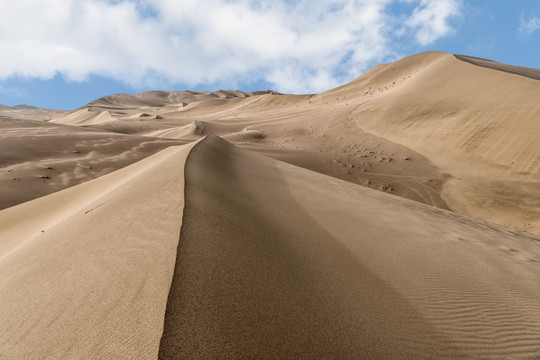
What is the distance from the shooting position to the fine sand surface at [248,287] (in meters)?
1.22

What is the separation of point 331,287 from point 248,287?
0.54m

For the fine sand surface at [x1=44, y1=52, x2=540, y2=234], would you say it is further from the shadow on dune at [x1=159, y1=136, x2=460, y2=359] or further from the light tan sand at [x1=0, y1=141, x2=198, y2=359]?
the light tan sand at [x1=0, y1=141, x2=198, y2=359]

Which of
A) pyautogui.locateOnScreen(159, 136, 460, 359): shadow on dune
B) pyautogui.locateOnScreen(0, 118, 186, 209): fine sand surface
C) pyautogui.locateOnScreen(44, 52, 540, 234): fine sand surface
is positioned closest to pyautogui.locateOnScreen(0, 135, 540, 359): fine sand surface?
pyautogui.locateOnScreen(159, 136, 460, 359): shadow on dune

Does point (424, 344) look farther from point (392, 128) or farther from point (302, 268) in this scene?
point (392, 128)

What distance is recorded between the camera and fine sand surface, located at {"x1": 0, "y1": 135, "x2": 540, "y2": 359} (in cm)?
122

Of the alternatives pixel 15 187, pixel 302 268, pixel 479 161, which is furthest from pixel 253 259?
pixel 479 161

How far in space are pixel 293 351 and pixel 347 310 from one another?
0.48 metres

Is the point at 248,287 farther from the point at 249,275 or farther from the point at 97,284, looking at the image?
the point at 97,284

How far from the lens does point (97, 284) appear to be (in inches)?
60.5

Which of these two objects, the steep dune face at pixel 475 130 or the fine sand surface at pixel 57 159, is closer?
the fine sand surface at pixel 57 159

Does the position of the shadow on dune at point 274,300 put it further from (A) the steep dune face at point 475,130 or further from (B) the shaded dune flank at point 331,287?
(A) the steep dune face at point 475,130

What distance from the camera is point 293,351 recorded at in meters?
1.22

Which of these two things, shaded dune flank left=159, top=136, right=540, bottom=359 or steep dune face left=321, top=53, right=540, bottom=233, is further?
steep dune face left=321, top=53, right=540, bottom=233

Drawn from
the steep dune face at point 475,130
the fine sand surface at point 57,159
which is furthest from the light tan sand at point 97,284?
the steep dune face at point 475,130
